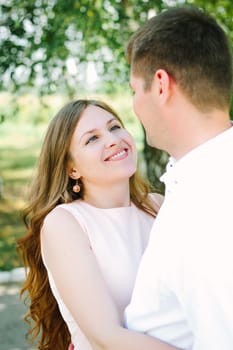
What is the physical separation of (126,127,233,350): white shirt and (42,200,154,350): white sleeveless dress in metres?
0.65

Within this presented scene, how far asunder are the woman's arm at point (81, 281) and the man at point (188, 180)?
212mm

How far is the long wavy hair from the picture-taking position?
2.54 metres

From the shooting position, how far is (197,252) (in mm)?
1535

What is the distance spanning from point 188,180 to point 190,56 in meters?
0.35

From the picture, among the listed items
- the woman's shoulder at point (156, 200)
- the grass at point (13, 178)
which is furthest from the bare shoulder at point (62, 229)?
the grass at point (13, 178)

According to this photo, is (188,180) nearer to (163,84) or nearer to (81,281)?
(163,84)

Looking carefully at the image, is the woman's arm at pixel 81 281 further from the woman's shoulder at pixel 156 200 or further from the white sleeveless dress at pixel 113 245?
the woman's shoulder at pixel 156 200

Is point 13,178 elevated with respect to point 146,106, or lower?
lower

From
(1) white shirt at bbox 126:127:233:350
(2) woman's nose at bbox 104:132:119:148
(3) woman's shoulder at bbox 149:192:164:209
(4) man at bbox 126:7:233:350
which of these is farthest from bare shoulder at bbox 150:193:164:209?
(1) white shirt at bbox 126:127:233:350

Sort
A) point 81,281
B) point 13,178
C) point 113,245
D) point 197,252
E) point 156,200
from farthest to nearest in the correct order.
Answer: point 13,178 < point 156,200 < point 113,245 < point 81,281 < point 197,252

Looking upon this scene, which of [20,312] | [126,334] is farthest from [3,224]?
[126,334]

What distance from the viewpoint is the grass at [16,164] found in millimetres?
7137

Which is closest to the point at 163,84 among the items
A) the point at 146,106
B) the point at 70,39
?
the point at 146,106

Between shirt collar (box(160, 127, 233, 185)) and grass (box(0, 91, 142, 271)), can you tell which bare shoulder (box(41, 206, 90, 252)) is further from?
grass (box(0, 91, 142, 271))
